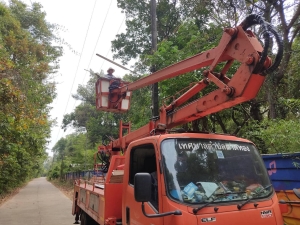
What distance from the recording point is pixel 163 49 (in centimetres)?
1032

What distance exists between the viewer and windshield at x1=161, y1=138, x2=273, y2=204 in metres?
3.16

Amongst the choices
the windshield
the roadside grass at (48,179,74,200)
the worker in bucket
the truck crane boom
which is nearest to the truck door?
the windshield

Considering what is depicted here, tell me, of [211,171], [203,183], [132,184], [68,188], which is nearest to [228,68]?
[211,171]

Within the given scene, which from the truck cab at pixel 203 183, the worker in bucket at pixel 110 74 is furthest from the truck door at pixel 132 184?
the worker in bucket at pixel 110 74

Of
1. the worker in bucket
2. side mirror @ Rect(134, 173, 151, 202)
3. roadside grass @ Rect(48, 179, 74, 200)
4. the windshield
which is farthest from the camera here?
roadside grass @ Rect(48, 179, 74, 200)

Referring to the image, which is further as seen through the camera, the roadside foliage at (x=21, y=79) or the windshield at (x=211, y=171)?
the roadside foliage at (x=21, y=79)

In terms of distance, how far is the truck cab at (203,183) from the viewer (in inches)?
118

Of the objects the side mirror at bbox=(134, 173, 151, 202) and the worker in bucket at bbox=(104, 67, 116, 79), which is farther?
the worker in bucket at bbox=(104, 67, 116, 79)

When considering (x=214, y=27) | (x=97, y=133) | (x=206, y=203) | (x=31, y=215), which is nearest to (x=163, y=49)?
(x=214, y=27)

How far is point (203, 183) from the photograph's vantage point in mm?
3258

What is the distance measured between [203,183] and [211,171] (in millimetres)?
222

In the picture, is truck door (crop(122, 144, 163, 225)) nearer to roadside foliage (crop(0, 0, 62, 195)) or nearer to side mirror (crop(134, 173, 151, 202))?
side mirror (crop(134, 173, 151, 202))

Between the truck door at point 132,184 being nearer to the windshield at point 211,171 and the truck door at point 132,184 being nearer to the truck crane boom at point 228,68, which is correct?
the windshield at point 211,171

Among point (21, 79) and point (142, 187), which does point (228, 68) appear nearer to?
point (142, 187)
